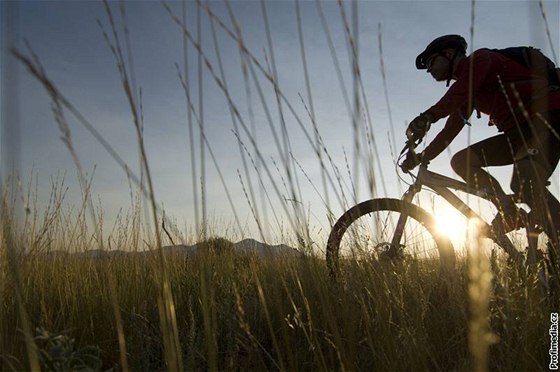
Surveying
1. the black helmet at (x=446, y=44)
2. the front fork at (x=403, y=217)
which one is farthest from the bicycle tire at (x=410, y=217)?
the black helmet at (x=446, y=44)

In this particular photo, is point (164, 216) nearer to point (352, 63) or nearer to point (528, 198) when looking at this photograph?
point (352, 63)

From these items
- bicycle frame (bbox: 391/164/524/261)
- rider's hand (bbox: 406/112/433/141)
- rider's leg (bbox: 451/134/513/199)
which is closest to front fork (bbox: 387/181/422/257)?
bicycle frame (bbox: 391/164/524/261)

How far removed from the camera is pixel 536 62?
9.26 feet

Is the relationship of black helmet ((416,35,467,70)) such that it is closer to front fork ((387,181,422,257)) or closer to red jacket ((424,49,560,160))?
red jacket ((424,49,560,160))

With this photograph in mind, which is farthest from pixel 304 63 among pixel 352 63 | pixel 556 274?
pixel 556 274

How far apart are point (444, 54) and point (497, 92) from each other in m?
0.49

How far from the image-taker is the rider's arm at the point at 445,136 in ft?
10.9

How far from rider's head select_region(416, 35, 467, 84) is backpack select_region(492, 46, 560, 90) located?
1.00ft

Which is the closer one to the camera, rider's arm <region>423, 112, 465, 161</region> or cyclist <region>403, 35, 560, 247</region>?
cyclist <region>403, 35, 560, 247</region>

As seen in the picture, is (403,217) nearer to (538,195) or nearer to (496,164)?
(496,164)

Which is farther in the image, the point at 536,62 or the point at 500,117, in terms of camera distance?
the point at 500,117

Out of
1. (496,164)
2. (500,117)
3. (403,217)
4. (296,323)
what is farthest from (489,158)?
(296,323)

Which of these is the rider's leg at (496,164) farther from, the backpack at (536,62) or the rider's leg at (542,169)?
the backpack at (536,62)

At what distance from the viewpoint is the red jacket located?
2.77m
